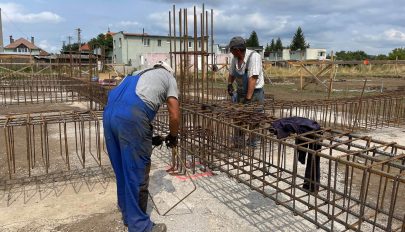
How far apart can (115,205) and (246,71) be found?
3463mm

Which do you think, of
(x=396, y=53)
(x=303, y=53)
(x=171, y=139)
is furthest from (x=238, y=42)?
(x=303, y=53)

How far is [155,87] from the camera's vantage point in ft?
11.5

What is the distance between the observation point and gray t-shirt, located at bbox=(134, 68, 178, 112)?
346cm

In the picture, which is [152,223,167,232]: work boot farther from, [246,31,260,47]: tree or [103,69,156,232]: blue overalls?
[246,31,260,47]: tree

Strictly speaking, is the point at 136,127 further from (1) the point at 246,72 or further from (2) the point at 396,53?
(2) the point at 396,53

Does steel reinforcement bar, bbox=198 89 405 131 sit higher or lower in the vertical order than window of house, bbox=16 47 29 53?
lower

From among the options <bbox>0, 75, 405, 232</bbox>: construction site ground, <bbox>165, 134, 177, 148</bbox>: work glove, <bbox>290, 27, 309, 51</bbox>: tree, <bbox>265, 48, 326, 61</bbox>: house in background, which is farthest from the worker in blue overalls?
<bbox>290, 27, 309, 51</bbox>: tree

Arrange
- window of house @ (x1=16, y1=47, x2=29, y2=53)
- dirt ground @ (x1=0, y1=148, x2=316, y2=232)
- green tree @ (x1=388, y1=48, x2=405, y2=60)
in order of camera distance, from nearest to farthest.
A: dirt ground @ (x1=0, y1=148, x2=316, y2=232)
green tree @ (x1=388, y1=48, x2=405, y2=60)
window of house @ (x1=16, y1=47, x2=29, y2=53)

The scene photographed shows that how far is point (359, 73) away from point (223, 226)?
36678 mm

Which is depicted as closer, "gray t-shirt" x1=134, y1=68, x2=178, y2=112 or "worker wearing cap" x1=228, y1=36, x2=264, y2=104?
"gray t-shirt" x1=134, y1=68, x2=178, y2=112

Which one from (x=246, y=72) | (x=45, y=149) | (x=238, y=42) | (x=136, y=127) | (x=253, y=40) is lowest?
(x=45, y=149)

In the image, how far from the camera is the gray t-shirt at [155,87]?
3.46m

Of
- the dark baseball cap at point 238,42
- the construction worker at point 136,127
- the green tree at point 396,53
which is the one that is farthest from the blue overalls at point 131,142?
the green tree at point 396,53

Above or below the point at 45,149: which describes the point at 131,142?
above
